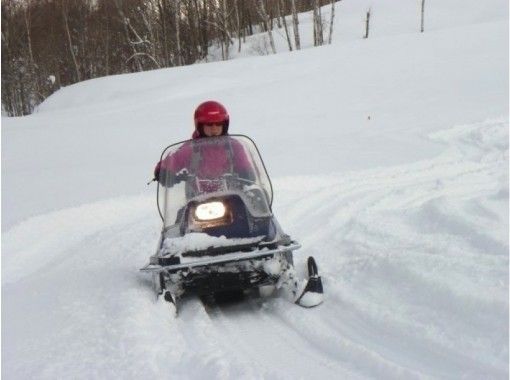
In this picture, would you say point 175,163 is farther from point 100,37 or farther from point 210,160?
point 100,37

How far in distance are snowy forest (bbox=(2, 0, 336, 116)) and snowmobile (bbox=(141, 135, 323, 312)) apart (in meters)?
25.8

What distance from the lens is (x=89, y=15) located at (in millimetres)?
33656

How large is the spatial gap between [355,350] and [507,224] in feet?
5.68

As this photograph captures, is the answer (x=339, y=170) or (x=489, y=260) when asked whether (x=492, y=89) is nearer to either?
(x=339, y=170)

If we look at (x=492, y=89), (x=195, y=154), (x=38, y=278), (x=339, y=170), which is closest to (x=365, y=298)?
(x=195, y=154)

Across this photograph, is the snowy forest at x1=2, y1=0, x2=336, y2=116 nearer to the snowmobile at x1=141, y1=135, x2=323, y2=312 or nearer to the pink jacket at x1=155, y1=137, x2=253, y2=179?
the pink jacket at x1=155, y1=137, x2=253, y2=179

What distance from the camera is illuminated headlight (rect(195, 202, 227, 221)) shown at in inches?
155

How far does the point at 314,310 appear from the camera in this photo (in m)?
3.71

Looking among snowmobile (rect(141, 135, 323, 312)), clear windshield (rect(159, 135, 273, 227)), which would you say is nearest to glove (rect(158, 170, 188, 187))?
clear windshield (rect(159, 135, 273, 227))

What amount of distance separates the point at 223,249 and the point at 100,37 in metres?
33.1

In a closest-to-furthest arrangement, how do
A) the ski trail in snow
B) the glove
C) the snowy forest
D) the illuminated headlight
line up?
the ski trail in snow, the illuminated headlight, the glove, the snowy forest

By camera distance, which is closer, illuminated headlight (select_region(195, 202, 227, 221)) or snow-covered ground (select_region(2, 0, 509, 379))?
snow-covered ground (select_region(2, 0, 509, 379))

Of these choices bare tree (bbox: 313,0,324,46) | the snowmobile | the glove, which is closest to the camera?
the snowmobile

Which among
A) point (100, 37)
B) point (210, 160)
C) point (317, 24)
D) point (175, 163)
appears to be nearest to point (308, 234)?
point (210, 160)
